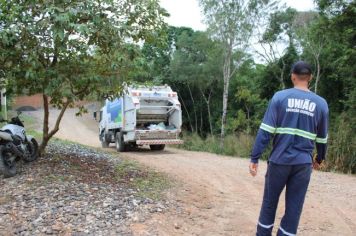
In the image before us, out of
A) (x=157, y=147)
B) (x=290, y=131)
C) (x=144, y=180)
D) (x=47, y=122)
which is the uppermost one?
(x=290, y=131)

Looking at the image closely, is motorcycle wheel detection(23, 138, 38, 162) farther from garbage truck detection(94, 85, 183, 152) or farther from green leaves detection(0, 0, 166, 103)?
garbage truck detection(94, 85, 183, 152)

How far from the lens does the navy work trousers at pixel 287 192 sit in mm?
4766

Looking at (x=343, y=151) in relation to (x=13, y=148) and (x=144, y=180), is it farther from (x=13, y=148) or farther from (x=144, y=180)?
(x=13, y=148)

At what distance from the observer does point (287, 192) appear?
4875 mm

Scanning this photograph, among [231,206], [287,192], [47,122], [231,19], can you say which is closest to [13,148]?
[47,122]

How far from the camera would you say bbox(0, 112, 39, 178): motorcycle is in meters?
8.09

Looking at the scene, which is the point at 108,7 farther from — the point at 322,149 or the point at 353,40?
the point at 353,40

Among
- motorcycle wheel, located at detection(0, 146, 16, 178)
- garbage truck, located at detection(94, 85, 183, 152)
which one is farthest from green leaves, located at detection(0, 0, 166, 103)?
garbage truck, located at detection(94, 85, 183, 152)

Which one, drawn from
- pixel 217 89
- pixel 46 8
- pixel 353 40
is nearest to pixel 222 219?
pixel 46 8

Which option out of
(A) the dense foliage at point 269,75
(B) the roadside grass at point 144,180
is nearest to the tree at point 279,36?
(A) the dense foliage at point 269,75

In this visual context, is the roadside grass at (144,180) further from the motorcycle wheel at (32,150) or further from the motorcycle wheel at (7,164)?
the motorcycle wheel at (7,164)

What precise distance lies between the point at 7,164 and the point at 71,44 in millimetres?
2435

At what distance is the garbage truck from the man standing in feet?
38.5

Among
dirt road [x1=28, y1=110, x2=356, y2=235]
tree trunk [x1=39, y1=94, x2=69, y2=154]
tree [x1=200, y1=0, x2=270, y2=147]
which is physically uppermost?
tree [x1=200, y1=0, x2=270, y2=147]
